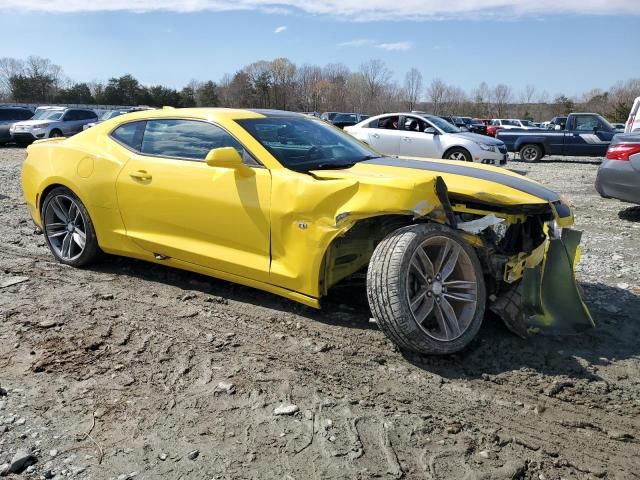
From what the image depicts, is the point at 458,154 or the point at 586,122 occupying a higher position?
the point at 586,122

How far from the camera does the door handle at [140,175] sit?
4.21 m

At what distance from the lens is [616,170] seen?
7391mm

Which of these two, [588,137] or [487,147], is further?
[588,137]

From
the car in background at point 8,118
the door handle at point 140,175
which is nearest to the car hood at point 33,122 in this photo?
the car in background at point 8,118

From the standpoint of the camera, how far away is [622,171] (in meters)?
7.31

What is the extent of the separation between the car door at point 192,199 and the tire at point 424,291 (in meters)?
0.92

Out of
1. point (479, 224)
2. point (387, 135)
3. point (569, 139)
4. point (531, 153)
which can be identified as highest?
point (387, 135)

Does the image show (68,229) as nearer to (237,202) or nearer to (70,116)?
(237,202)

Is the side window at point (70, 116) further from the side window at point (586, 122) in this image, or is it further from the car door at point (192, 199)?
the car door at point (192, 199)

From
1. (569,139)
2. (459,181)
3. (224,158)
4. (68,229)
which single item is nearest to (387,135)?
(569,139)

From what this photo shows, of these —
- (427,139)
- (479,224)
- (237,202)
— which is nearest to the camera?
(479,224)

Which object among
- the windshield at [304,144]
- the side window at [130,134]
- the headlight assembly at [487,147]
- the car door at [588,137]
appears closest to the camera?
the windshield at [304,144]

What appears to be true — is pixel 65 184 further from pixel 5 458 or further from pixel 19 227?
pixel 5 458

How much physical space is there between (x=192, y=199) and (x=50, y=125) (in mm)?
20758
